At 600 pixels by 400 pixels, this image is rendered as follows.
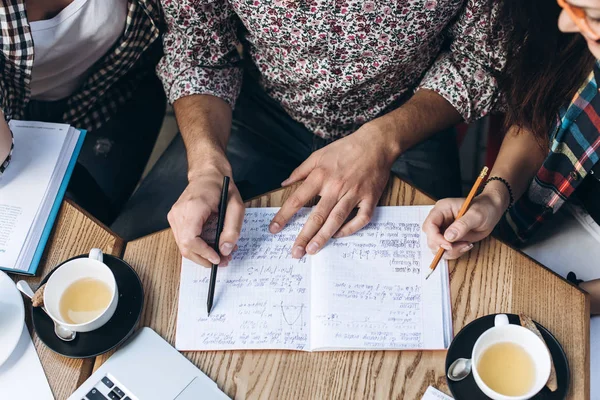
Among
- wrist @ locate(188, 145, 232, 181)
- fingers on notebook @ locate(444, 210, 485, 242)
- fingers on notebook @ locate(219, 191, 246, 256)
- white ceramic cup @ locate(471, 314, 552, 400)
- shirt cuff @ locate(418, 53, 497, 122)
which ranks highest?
shirt cuff @ locate(418, 53, 497, 122)

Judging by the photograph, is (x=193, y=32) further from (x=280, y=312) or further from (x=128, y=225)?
(x=280, y=312)

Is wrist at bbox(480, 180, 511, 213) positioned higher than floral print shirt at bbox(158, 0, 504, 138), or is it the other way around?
floral print shirt at bbox(158, 0, 504, 138)

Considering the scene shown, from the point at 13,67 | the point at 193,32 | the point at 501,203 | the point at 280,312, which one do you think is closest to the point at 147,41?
the point at 193,32

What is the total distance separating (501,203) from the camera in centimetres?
106

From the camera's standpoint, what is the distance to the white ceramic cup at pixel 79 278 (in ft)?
2.96

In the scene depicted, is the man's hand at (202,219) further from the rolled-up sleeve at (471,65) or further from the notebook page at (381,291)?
the rolled-up sleeve at (471,65)

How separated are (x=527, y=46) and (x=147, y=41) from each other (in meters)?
0.81

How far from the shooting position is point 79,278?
3.13ft

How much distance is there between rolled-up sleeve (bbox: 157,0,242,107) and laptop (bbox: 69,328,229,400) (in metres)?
0.59

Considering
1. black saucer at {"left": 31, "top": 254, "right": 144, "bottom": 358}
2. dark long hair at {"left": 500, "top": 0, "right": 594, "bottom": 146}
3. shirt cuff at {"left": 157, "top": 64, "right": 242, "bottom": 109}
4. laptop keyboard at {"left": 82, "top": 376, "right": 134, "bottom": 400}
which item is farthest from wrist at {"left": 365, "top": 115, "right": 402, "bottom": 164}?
laptop keyboard at {"left": 82, "top": 376, "right": 134, "bottom": 400}

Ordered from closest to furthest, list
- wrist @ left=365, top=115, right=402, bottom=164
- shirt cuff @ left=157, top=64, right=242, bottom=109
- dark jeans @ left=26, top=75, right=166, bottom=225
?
wrist @ left=365, top=115, right=402, bottom=164
shirt cuff @ left=157, top=64, right=242, bottom=109
dark jeans @ left=26, top=75, right=166, bottom=225

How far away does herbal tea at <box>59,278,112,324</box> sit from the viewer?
3.02 feet

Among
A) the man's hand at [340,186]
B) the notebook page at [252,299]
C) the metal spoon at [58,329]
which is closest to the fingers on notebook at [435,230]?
the man's hand at [340,186]

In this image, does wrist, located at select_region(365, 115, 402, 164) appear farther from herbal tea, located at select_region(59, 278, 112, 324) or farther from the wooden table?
herbal tea, located at select_region(59, 278, 112, 324)
